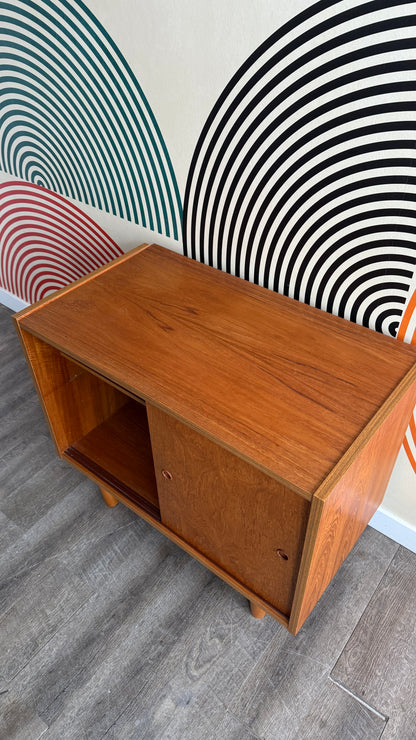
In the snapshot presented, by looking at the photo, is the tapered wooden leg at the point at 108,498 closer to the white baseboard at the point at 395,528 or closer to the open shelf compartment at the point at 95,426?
the open shelf compartment at the point at 95,426

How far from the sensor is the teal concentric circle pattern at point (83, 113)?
1.54 meters

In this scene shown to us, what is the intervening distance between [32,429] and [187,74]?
A: 1.40 m

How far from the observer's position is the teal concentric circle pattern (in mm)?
1539

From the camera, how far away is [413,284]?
4.05 feet

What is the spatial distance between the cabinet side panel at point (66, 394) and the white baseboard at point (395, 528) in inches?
36.9

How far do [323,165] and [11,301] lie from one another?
199 centimetres

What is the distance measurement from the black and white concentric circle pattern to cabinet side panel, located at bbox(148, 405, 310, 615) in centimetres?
56

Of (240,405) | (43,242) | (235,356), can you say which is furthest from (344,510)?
(43,242)

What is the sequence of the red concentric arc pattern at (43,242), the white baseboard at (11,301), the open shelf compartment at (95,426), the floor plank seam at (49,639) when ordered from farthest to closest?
the white baseboard at (11,301)
the red concentric arc pattern at (43,242)
the open shelf compartment at (95,426)
the floor plank seam at (49,639)

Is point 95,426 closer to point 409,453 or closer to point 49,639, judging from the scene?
point 49,639

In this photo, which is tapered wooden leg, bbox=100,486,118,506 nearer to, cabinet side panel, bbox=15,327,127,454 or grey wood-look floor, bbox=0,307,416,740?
grey wood-look floor, bbox=0,307,416,740

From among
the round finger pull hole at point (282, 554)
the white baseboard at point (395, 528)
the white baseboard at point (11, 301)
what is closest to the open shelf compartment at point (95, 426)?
the round finger pull hole at point (282, 554)

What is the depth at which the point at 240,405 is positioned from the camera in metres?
1.10

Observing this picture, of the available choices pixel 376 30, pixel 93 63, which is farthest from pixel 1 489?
pixel 376 30
